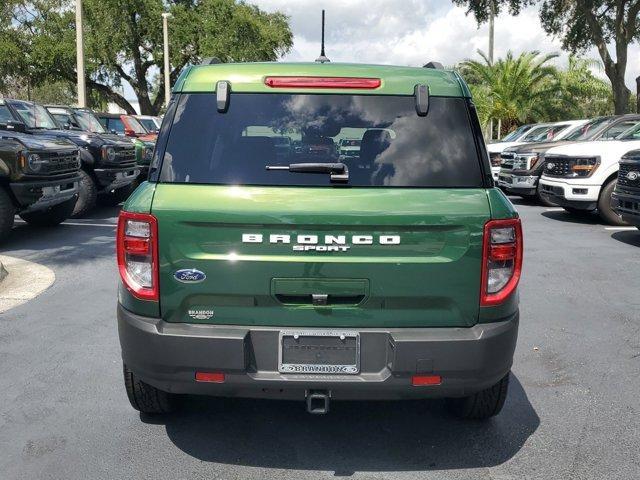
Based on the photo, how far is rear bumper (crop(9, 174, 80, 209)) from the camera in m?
8.64

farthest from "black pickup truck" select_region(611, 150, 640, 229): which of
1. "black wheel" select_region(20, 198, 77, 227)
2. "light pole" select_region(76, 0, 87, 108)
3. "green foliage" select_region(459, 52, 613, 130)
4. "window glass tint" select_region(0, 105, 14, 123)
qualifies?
"green foliage" select_region(459, 52, 613, 130)

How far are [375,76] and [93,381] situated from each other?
2660 mm

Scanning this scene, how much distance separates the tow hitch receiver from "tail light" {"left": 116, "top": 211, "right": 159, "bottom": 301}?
2.72 feet

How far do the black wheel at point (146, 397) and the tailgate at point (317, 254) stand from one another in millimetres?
734

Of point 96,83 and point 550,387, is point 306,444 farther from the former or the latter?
point 96,83

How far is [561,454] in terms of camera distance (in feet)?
11.4

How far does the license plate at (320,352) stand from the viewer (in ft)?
9.97

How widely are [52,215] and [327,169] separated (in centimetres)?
853

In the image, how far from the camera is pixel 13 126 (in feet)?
31.6

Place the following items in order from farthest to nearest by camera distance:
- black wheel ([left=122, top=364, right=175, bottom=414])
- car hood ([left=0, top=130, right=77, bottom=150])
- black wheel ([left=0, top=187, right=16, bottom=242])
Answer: car hood ([left=0, top=130, right=77, bottom=150]), black wheel ([left=0, top=187, right=16, bottom=242]), black wheel ([left=122, top=364, right=175, bottom=414])

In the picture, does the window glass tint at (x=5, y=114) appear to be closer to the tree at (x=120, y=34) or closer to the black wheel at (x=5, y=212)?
the black wheel at (x=5, y=212)

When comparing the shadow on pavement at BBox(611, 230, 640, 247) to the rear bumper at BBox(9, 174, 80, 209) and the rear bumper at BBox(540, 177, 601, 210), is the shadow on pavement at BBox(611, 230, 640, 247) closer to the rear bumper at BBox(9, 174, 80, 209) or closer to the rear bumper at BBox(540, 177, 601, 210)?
the rear bumper at BBox(540, 177, 601, 210)

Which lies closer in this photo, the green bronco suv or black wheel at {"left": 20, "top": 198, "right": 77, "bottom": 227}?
the green bronco suv

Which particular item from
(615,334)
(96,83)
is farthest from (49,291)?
(96,83)
